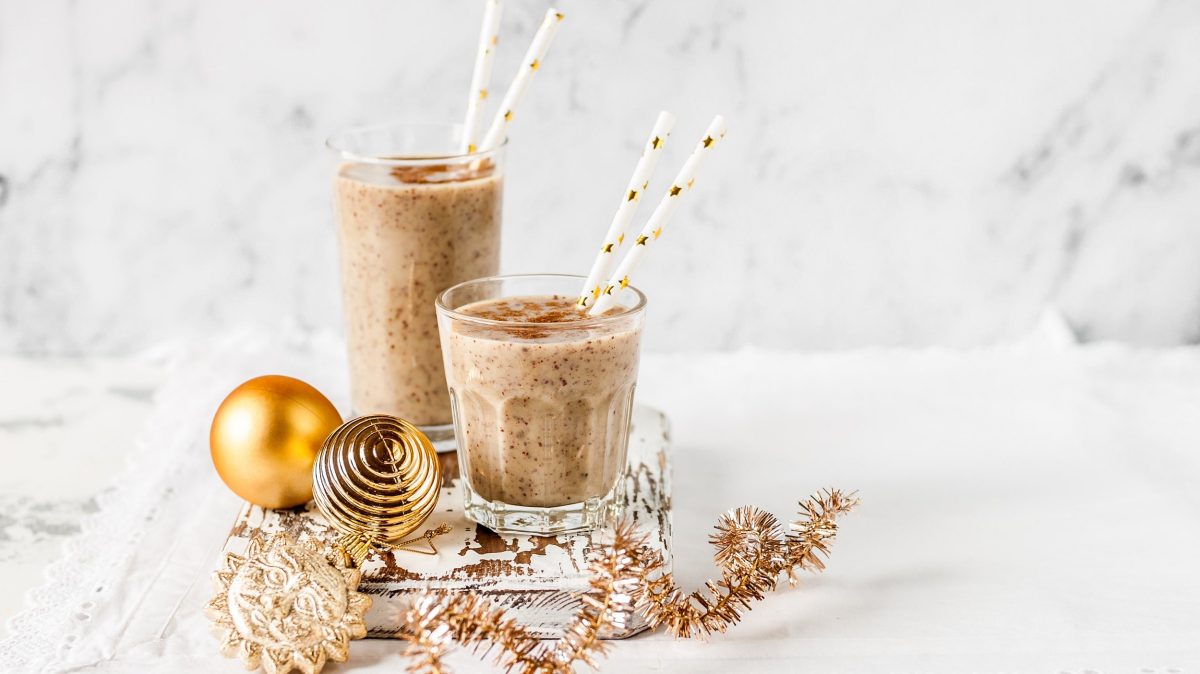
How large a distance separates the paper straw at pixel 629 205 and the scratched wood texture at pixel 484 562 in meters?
0.19

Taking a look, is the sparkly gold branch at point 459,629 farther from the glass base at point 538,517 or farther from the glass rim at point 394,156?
the glass rim at point 394,156

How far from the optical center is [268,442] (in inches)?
36.3

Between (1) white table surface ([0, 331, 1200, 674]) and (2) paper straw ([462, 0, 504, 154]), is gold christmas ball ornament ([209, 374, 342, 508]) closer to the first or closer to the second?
(1) white table surface ([0, 331, 1200, 674])

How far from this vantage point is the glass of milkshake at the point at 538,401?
32.9 inches

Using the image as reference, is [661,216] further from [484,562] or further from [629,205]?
[484,562]

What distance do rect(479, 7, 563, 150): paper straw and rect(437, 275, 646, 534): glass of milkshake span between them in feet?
0.53

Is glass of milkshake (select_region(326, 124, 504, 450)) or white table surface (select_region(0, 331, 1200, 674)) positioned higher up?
glass of milkshake (select_region(326, 124, 504, 450))

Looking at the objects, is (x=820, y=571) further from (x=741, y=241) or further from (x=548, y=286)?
(x=741, y=241)

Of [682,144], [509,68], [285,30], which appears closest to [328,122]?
[285,30]

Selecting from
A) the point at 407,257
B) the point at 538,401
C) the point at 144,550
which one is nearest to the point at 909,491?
the point at 538,401

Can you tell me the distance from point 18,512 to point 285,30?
0.67m

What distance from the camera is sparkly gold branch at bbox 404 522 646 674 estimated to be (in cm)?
71

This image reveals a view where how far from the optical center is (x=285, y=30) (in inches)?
54.6

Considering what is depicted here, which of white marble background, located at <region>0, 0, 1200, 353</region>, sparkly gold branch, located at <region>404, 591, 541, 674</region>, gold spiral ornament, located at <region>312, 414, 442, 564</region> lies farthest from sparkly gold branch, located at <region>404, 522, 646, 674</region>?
white marble background, located at <region>0, 0, 1200, 353</region>
